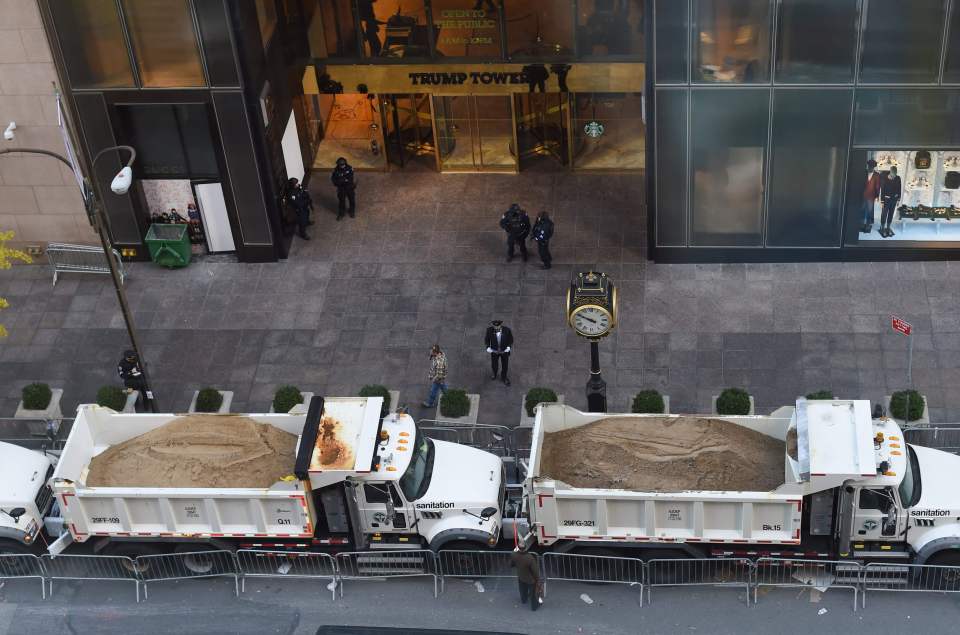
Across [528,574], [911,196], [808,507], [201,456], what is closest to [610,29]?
[911,196]

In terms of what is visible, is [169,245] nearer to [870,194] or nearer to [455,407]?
[455,407]

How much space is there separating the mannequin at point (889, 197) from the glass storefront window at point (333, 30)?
1333 cm

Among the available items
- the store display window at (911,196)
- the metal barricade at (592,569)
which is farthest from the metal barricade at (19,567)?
the store display window at (911,196)

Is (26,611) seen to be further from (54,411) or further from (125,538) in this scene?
(54,411)

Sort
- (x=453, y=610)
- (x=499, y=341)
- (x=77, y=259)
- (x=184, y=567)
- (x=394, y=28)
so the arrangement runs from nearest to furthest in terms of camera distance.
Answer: (x=453, y=610), (x=184, y=567), (x=499, y=341), (x=77, y=259), (x=394, y=28)

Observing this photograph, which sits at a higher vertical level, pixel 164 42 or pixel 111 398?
pixel 164 42

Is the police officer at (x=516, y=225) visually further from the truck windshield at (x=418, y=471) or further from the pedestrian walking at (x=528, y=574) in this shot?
the pedestrian walking at (x=528, y=574)

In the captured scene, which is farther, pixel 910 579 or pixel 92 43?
pixel 92 43

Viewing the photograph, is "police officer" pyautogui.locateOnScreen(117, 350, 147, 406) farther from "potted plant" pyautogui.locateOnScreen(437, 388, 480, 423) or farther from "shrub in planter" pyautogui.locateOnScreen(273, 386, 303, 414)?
"potted plant" pyautogui.locateOnScreen(437, 388, 480, 423)

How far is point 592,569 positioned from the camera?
907 inches

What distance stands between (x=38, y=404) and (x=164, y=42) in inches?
327

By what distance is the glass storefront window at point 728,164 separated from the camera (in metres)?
28.9

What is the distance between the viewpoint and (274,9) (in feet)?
104

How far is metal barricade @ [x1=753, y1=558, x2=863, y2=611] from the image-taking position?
2217cm
